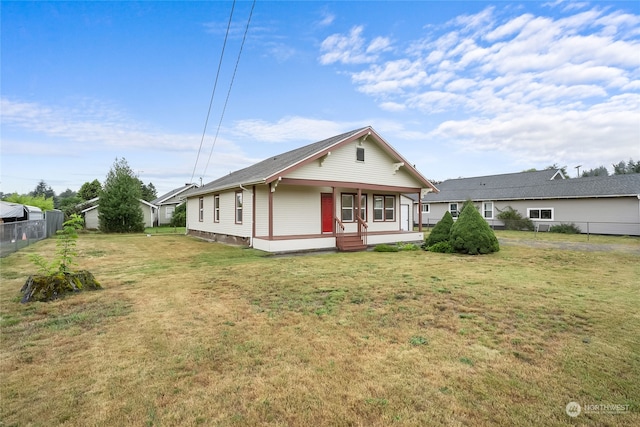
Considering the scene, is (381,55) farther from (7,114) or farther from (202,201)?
(7,114)

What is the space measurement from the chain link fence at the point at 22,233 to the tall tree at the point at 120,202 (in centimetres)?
341

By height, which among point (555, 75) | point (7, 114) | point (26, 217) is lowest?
point (26, 217)

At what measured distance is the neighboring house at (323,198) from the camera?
539 inches

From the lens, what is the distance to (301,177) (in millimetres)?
13836

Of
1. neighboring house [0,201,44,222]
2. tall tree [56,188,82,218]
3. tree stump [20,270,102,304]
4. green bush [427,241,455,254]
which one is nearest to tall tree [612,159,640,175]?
green bush [427,241,455,254]

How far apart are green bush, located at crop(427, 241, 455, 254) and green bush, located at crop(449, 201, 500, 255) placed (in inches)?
8.2

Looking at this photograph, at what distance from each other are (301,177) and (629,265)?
11755 millimetres

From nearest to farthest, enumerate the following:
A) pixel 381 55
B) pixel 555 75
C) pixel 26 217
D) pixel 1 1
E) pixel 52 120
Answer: pixel 1 1, pixel 555 75, pixel 381 55, pixel 52 120, pixel 26 217

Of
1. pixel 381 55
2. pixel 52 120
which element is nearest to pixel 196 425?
pixel 381 55

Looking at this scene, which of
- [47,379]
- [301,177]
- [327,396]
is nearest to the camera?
[327,396]

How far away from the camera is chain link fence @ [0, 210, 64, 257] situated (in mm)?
12078

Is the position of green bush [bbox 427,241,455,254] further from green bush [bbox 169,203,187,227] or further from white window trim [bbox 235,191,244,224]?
green bush [bbox 169,203,187,227]

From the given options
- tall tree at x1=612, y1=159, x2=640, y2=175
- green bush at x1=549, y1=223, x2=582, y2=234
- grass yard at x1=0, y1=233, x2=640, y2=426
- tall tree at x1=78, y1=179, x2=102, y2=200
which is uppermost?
tall tree at x1=612, y1=159, x2=640, y2=175

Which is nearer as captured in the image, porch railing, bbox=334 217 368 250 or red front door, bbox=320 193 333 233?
porch railing, bbox=334 217 368 250
